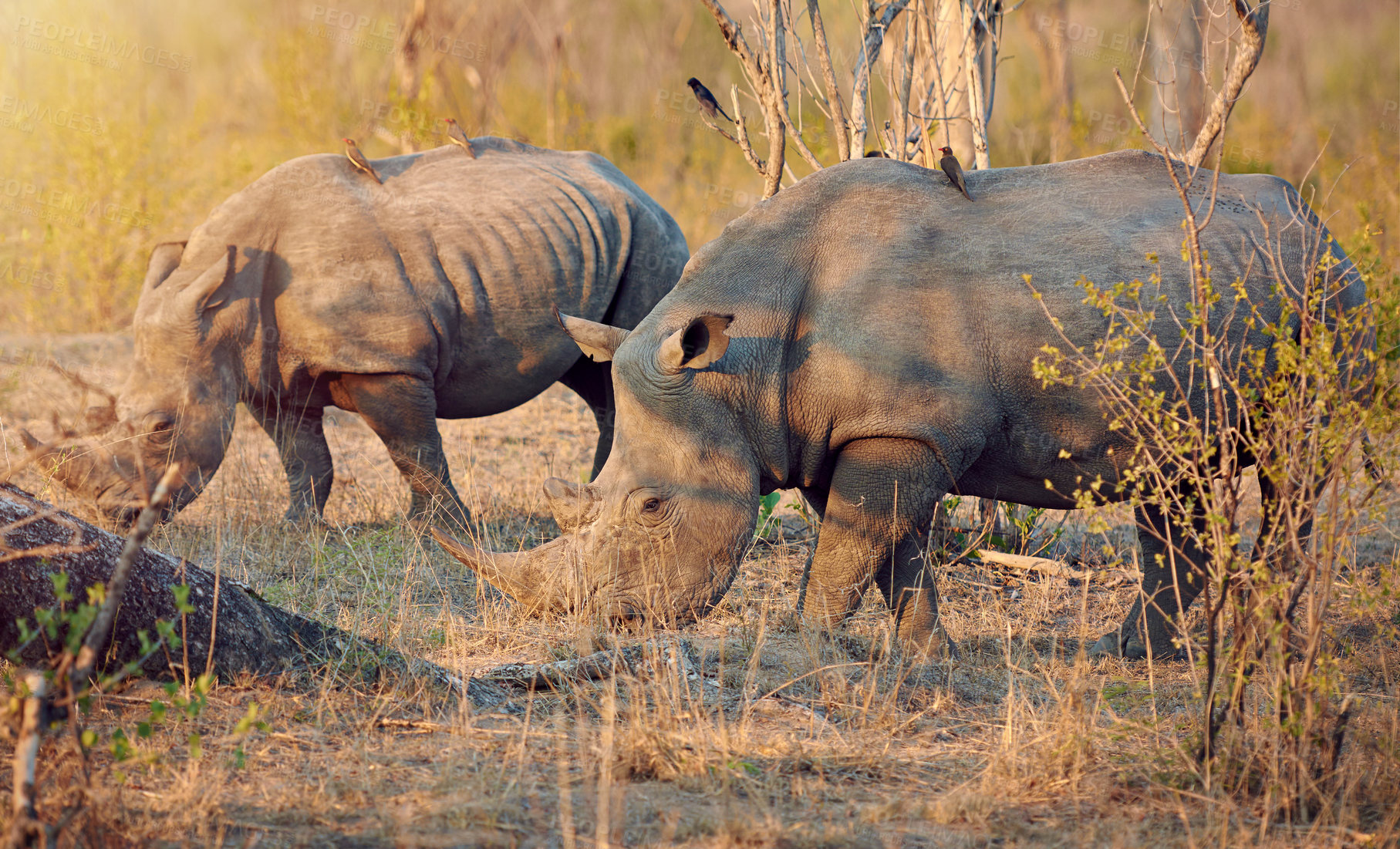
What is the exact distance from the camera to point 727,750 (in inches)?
139

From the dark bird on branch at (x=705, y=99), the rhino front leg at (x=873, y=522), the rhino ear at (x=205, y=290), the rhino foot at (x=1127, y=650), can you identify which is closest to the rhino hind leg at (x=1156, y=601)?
the rhino foot at (x=1127, y=650)

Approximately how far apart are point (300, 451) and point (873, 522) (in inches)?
159

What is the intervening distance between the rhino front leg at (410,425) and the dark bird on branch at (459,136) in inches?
58.2

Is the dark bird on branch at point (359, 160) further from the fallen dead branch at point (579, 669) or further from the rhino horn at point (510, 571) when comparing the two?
the fallen dead branch at point (579, 669)

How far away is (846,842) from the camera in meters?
3.01

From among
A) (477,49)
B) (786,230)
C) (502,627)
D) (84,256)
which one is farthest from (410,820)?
(477,49)

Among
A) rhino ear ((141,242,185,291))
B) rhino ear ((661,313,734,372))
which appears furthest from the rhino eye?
rhino ear ((661,313,734,372))

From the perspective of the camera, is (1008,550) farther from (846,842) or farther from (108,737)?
(108,737)

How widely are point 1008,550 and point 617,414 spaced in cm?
297

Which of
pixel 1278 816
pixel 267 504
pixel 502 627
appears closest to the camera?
pixel 1278 816

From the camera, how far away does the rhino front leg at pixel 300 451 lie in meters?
7.15

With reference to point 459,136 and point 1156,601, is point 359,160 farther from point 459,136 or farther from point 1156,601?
point 1156,601

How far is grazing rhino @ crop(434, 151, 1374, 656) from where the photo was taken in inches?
173

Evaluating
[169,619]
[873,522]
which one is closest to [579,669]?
[873,522]
